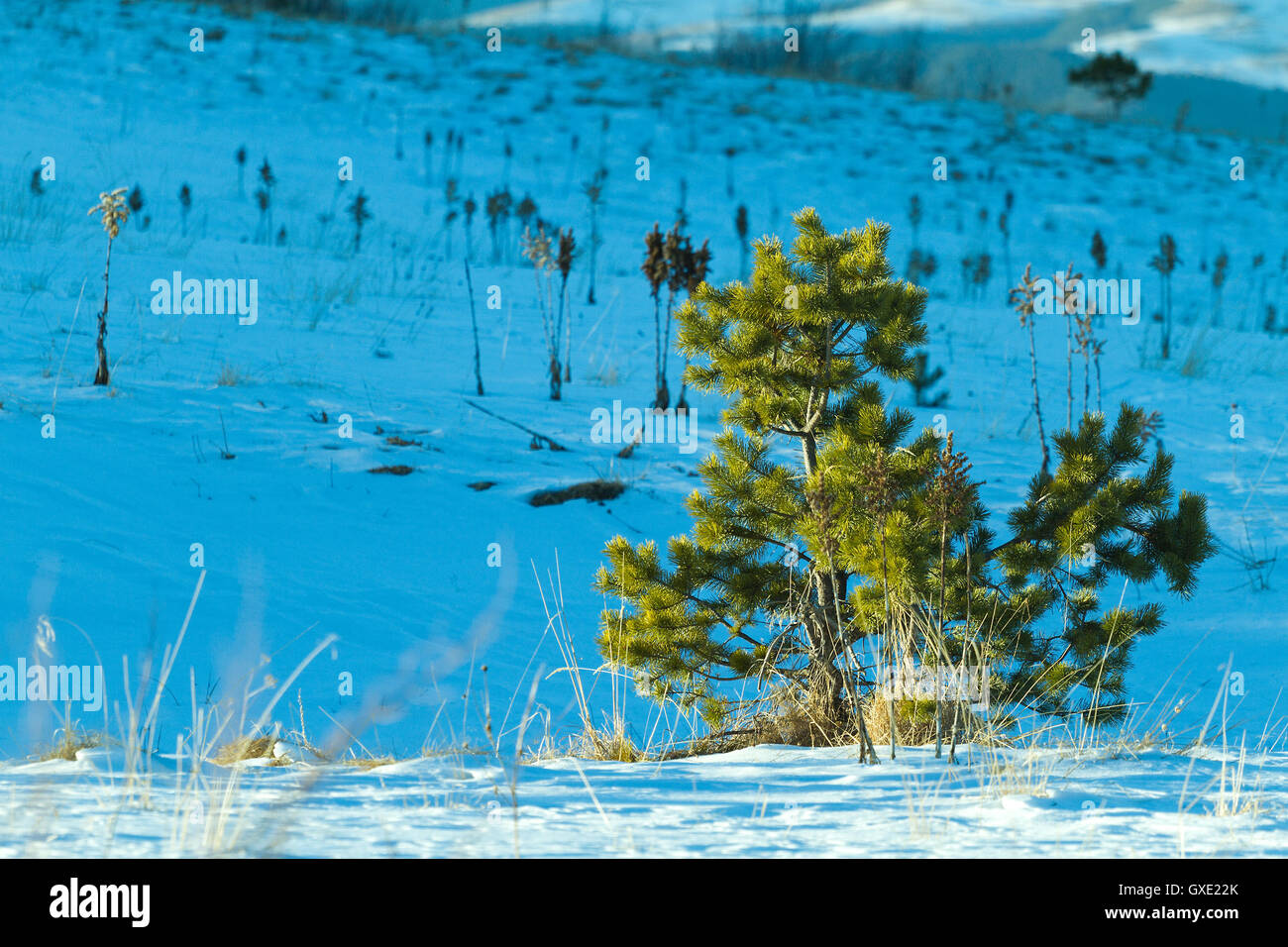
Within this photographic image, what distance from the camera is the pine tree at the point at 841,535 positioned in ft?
12.4

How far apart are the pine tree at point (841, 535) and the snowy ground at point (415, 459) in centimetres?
41

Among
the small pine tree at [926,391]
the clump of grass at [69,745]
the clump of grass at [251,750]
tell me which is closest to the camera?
the clump of grass at [69,745]

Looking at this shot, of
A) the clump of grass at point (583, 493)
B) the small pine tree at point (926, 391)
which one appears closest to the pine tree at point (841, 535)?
the clump of grass at point (583, 493)

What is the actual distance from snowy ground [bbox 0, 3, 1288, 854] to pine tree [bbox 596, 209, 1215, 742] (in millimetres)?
409

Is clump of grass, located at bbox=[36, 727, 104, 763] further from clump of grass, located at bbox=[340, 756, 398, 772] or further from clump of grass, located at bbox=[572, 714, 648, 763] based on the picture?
clump of grass, located at bbox=[572, 714, 648, 763]

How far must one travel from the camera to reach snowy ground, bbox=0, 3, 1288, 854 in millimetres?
2480

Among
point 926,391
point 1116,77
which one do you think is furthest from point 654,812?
point 1116,77

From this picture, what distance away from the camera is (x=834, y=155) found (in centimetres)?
2344

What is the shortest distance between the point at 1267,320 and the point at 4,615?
1536cm

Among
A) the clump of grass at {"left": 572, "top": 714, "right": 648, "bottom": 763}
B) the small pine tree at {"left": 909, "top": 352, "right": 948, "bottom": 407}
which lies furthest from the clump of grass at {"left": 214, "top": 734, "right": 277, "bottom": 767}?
the small pine tree at {"left": 909, "top": 352, "right": 948, "bottom": 407}

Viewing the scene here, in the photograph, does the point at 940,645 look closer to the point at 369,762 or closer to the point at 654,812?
the point at 654,812

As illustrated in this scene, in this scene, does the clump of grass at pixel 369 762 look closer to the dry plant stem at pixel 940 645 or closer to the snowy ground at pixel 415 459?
the snowy ground at pixel 415 459

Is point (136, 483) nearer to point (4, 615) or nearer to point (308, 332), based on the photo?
point (4, 615)

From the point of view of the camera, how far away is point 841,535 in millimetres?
3627
